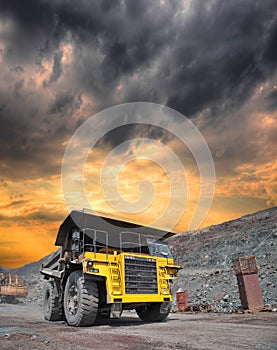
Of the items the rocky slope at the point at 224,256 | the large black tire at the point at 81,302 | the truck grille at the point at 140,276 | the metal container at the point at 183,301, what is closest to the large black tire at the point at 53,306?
the large black tire at the point at 81,302

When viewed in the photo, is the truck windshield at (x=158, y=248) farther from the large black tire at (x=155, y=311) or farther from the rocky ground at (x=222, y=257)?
the rocky ground at (x=222, y=257)

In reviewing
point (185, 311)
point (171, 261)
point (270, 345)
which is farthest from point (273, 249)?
point (270, 345)

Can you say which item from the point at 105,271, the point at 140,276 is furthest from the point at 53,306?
the point at 140,276

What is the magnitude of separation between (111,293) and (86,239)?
194 cm

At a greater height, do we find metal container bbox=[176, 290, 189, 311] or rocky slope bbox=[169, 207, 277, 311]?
rocky slope bbox=[169, 207, 277, 311]

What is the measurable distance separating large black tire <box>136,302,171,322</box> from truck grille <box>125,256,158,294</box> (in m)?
0.83

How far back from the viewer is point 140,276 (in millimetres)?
9016

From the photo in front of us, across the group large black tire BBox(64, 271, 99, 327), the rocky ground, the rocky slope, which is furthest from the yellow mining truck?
the rocky slope

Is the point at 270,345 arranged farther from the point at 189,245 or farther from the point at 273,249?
the point at 189,245

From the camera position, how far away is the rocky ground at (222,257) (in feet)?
54.2

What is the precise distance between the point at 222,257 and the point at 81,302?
24.1 m

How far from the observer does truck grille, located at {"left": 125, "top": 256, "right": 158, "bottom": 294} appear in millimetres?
8727

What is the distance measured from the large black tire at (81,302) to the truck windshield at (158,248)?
252cm

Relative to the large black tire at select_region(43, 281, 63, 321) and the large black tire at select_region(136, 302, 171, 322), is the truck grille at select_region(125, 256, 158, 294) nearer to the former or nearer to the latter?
the large black tire at select_region(136, 302, 171, 322)
